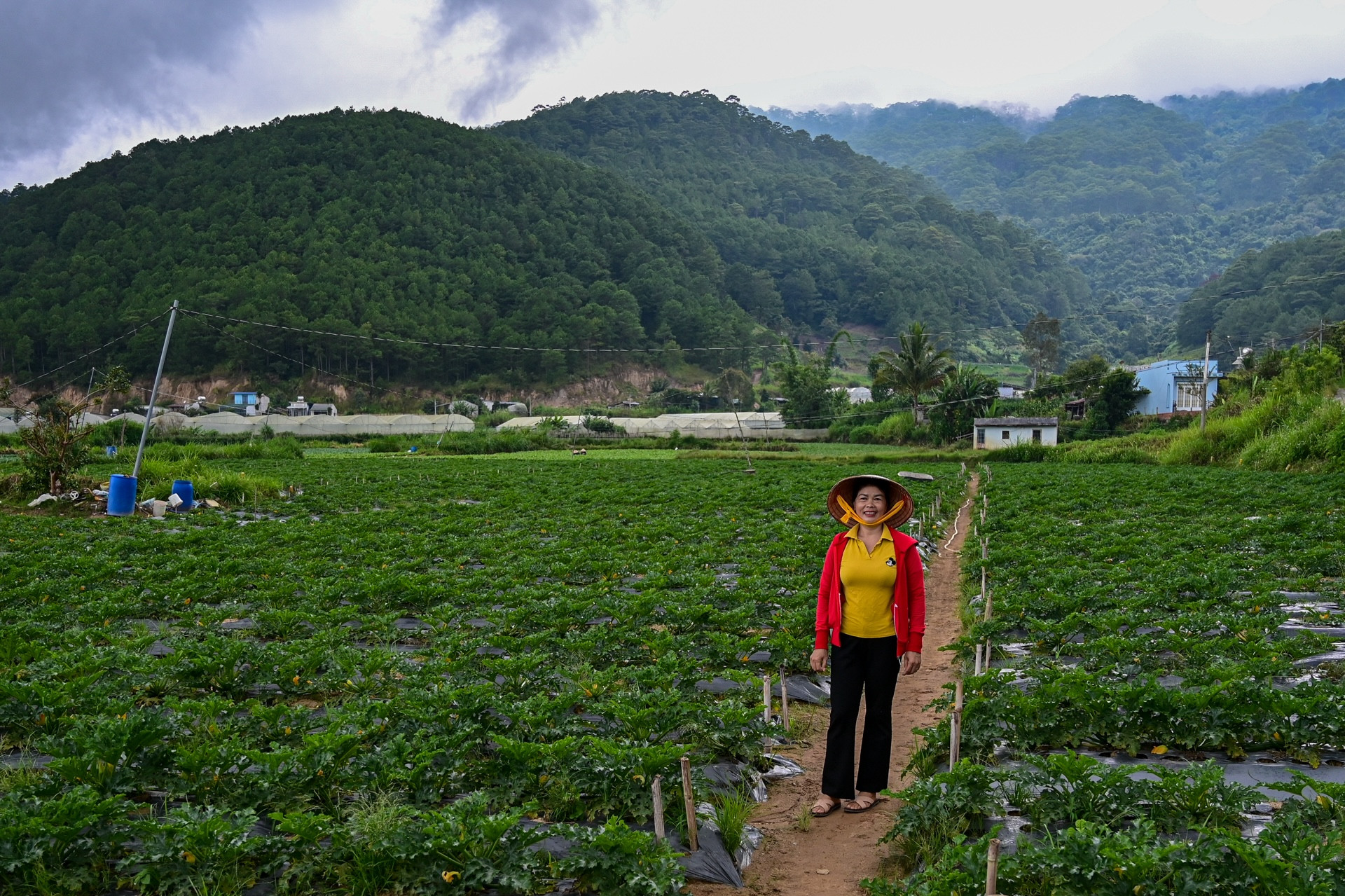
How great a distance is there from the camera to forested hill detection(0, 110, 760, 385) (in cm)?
9188

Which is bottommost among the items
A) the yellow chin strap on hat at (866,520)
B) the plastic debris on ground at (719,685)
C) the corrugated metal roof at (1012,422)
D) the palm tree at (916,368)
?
the plastic debris on ground at (719,685)

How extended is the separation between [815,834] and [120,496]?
22.6 meters

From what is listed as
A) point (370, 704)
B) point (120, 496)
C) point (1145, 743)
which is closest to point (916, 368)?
point (120, 496)

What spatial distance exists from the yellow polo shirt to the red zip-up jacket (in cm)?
4

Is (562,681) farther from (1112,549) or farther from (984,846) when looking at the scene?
(1112,549)

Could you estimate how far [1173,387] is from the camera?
2940 inches

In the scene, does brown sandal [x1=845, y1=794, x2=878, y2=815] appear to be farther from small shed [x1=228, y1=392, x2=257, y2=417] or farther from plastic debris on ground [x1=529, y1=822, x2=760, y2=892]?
small shed [x1=228, y1=392, x2=257, y2=417]

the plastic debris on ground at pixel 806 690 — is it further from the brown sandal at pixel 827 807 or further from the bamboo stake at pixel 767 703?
the brown sandal at pixel 827 807

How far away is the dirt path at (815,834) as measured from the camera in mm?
5488

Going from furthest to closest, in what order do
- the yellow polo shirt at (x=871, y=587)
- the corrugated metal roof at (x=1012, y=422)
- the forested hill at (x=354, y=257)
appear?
1. the forested hill at (x=354, y=257)
2. the corrugated metal roof at (x=1012, y=422)
3. the yellow polo shirt at (x=871, y=587)

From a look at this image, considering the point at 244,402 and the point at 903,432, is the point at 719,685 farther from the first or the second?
the point at 244,402

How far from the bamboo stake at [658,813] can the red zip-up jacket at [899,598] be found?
1.53 metres

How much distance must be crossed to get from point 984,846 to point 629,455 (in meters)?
53.5

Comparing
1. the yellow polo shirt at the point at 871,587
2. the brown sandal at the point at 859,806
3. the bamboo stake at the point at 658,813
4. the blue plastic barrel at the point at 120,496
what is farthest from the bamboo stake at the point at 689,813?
the blue plastic barrel at the point at 120,496
